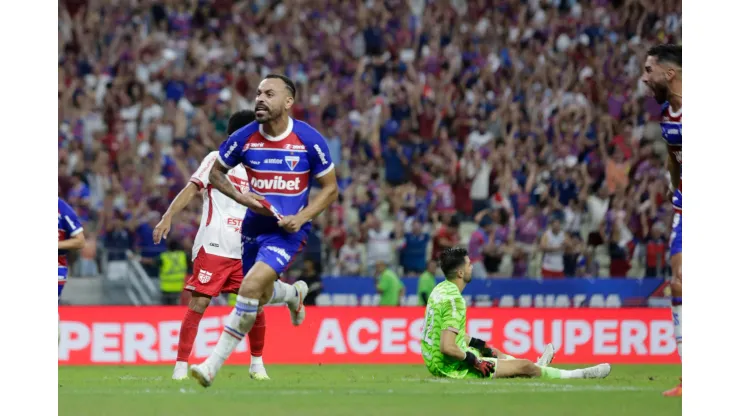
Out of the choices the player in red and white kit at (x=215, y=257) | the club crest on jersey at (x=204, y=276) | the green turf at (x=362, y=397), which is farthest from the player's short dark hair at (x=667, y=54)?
the club crest on jersey at (x=204, y=276)

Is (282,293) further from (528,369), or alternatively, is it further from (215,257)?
(528,369)

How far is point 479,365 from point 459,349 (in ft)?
1.11

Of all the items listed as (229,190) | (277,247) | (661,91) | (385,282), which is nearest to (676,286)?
(661,91)

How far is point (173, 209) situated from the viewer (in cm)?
1105

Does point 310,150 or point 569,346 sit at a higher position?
point 310,150

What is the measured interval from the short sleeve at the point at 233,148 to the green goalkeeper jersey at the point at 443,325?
2.80 m

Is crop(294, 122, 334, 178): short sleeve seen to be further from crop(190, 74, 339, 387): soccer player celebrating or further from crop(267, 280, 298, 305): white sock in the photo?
crop(267, 280, 298, 305): white sock

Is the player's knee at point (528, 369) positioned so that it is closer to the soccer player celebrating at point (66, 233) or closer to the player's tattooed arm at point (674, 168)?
the player's tattooed arm at point (674, 168)

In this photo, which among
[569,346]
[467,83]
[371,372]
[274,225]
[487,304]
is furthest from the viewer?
[467,83]

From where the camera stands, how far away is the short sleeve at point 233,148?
9.59 meters
